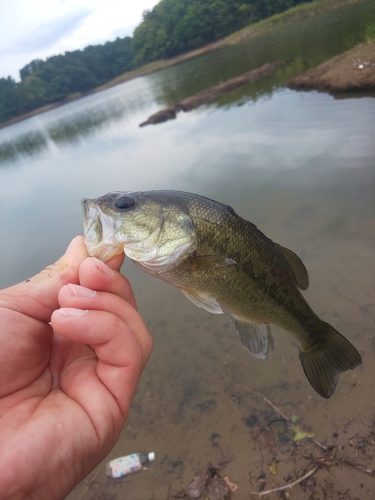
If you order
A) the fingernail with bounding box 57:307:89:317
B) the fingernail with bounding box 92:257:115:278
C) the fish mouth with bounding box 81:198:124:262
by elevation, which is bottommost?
the fingernail with bounding box 57:307:89:317

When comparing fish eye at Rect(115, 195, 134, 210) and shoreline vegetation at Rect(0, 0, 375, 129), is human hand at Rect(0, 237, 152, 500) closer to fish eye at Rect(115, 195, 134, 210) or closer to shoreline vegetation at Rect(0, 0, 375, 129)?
fish eye at Rect(115, 195, 134, 210)

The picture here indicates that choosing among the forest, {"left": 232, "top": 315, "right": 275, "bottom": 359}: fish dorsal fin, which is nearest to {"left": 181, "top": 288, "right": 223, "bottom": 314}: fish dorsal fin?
{"left": 232, "top": 315, "right": 275, "bottom": 359}: fish dorsal fin

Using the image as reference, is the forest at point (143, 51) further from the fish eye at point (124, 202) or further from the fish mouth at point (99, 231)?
the fish mouth at point (99, 231)

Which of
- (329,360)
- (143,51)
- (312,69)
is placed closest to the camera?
(329,360)

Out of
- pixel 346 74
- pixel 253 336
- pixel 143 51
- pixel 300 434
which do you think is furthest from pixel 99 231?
pixel 143 51

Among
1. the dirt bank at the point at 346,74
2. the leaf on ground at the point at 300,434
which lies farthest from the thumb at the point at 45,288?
the dirt bank at the point at 346,74

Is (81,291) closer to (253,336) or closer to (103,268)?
(103,268)

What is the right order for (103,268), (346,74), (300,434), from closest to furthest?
(103,268) → (300,434) → (346,74)
